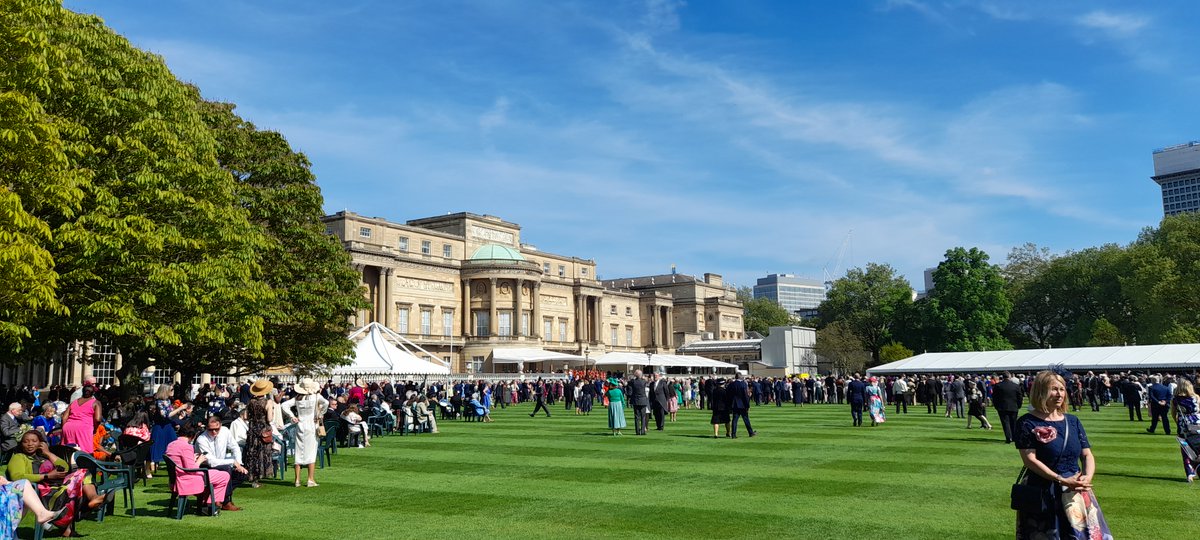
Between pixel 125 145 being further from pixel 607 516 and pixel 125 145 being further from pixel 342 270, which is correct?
pixel 607 516

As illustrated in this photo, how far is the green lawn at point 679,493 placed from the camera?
8.87m

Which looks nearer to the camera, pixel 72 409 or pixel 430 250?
pixel 72 409

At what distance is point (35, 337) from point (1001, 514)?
65.5ft

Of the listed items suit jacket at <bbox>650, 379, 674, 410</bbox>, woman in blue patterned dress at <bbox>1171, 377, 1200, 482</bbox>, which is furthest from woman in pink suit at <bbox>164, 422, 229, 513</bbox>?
suit jacket at <bbox>650, 379, 674, 410</bbox>

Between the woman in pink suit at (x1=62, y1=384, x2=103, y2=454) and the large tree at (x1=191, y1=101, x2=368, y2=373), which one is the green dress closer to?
the woman in pink suit at (x1=62, y1=384, x2=103, y2=454)

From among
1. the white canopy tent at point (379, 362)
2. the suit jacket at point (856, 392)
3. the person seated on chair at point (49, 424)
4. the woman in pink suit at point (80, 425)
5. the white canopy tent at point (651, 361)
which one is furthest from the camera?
the white canopy tent at point (651, 361)

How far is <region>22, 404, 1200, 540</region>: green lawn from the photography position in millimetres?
8867

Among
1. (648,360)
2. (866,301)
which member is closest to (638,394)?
(648,360)

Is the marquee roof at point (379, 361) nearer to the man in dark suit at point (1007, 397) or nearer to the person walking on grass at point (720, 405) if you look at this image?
the person walking on grass at point (720, 405)

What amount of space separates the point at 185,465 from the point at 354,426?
26.7ft

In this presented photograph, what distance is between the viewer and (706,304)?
110 metres

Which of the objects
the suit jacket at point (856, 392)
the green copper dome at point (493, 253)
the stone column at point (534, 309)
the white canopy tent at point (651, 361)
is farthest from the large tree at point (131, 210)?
the stone column at point (534, 309)

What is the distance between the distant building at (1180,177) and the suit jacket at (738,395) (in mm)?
182734

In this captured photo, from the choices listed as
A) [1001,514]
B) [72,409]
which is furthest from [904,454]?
[72,409]
